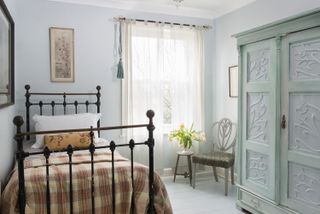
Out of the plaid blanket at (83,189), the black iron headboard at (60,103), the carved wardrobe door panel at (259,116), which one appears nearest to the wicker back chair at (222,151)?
the carved wardrobe door panel at (259,116)

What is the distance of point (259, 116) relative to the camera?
9.48 feet

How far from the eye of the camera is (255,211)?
2932 millimetres

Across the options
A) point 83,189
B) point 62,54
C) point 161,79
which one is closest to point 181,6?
point 161,79

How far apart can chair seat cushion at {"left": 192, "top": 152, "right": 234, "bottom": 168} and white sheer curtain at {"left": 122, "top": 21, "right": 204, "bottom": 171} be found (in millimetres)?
664

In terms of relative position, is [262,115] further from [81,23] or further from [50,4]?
[50,4]

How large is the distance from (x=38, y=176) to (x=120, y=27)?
2.68 metres

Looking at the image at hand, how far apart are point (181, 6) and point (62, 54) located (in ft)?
6.23

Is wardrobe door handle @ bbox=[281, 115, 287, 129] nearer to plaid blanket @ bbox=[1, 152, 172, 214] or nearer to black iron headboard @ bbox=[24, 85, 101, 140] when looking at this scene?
plaid blanket @ bbox=[1, 152, 172, 214]

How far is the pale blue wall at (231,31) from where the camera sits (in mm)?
3500

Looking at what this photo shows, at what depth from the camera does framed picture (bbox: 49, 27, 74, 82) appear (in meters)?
3.72

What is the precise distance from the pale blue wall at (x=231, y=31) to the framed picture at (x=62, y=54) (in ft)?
7.45

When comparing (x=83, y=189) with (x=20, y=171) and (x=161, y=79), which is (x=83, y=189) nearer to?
(x=20, y=171)

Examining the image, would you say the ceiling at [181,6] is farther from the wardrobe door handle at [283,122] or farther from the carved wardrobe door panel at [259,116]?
the wardrobe door handle at [283,122]

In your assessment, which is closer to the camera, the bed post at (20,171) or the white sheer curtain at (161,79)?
the bed post at (20,171)
